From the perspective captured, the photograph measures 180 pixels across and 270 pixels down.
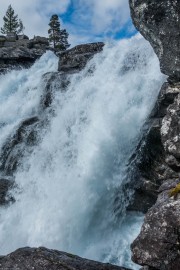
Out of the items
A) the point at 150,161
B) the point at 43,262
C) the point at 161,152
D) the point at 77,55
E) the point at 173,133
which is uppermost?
the point at 77,55

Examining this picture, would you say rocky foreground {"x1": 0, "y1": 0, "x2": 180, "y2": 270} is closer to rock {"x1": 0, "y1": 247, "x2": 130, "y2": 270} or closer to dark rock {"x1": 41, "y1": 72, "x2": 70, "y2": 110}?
rock {"x1": 0, "y1": 247, "x2": 130, "y2": 270}

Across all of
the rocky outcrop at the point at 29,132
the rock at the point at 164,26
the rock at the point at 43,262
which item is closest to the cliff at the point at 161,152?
the rock at the point at 164,26

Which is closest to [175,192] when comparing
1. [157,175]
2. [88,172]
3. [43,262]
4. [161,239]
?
[161,239]

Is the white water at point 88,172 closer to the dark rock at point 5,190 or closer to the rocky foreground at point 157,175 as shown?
the dark rock at point 5,190

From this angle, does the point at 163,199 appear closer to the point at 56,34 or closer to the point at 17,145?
the point at 17,145

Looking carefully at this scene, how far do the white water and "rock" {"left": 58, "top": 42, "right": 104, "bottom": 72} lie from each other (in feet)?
32.3

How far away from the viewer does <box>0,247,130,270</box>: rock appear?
11.4 m

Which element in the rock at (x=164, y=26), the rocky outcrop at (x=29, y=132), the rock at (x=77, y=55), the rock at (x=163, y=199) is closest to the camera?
the rock at (x=163, y=199)

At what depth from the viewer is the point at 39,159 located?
2273cm

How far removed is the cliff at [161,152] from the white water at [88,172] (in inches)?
72.7

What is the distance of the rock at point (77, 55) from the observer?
35.7 meters

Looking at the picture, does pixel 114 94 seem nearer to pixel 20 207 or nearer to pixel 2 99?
pixel 20 207

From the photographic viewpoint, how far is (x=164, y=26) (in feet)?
42.8

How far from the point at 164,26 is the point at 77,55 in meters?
24.6
